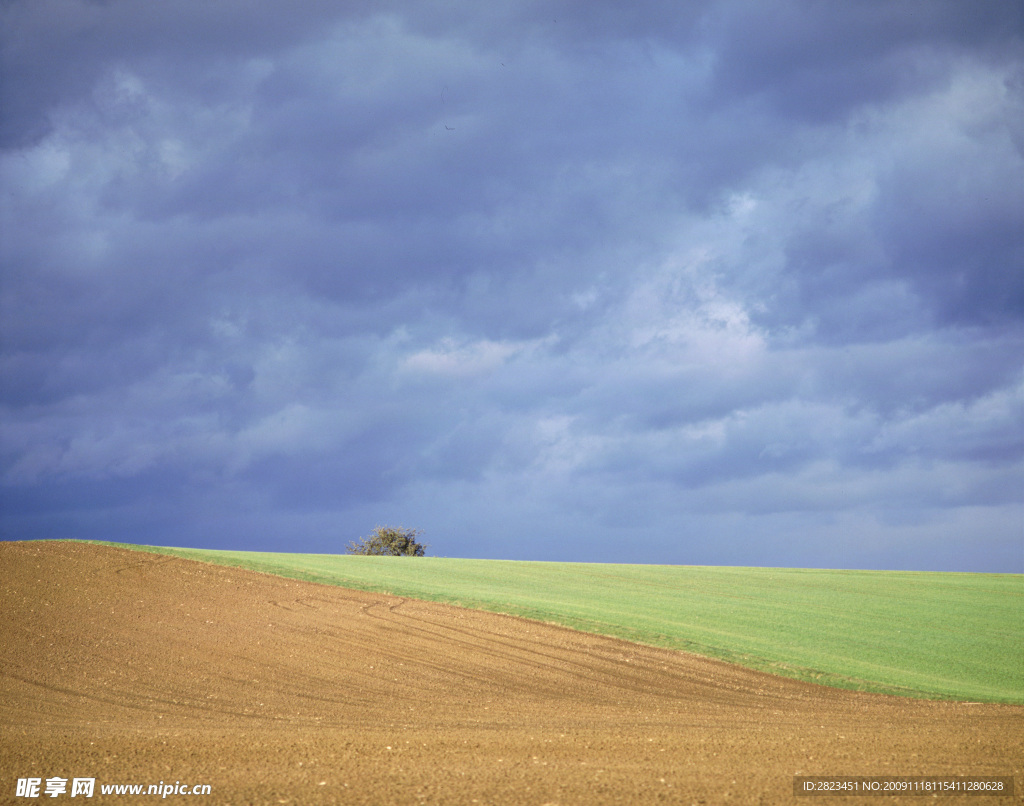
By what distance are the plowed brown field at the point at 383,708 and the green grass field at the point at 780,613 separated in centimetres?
161

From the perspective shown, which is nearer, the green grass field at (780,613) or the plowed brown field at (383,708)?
the plowed brown field at (383,708)

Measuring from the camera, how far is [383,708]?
49.6 ft

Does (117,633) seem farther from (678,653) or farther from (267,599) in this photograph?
(678,653)

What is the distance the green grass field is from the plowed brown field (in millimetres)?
1614

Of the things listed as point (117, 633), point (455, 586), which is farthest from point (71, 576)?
point (455, 586)

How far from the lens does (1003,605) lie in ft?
116

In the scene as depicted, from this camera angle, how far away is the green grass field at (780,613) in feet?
70.0

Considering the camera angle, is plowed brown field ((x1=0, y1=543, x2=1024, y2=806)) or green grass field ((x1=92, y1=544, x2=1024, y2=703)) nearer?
plowed brown field ((x1=0, y1=543, x2=1024, y2=806))

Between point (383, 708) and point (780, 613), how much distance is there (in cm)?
2025

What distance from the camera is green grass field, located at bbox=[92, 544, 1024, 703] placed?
2133cm

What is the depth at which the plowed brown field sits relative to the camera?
9320 millimetres

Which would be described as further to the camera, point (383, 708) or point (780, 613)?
point (780, 613)

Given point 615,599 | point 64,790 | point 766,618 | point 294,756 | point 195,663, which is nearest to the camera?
point 64,790

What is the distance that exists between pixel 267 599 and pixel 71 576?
653 cm
